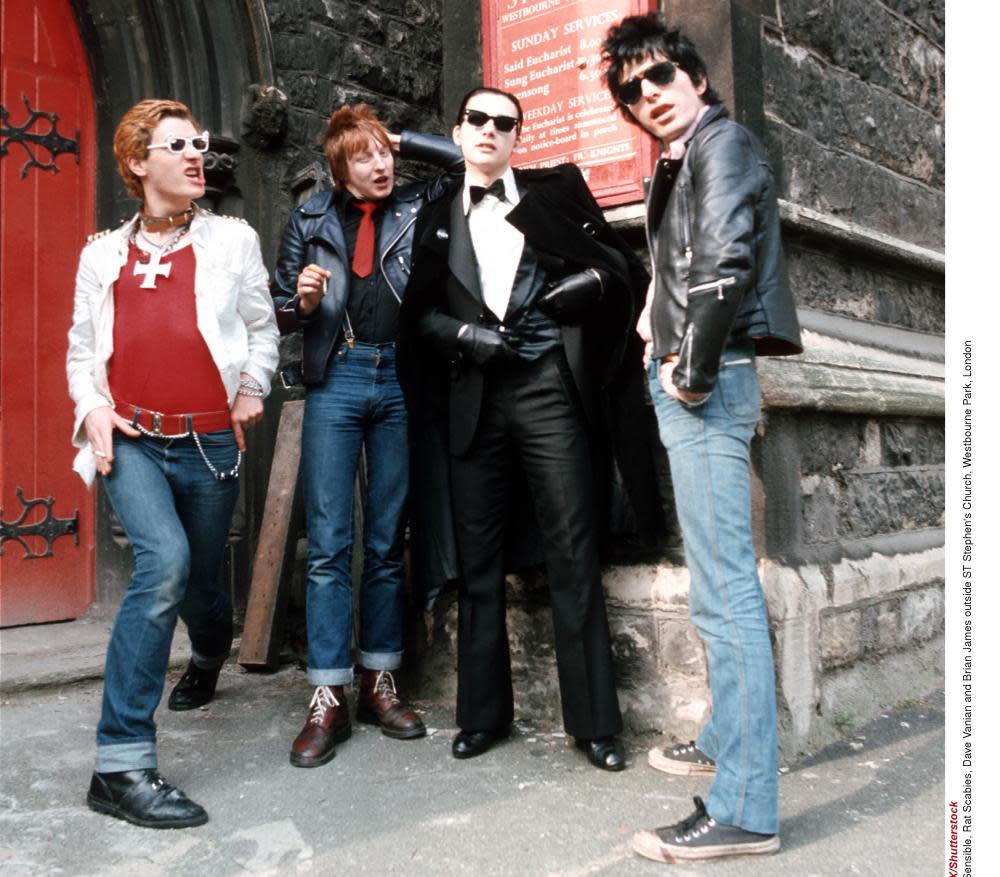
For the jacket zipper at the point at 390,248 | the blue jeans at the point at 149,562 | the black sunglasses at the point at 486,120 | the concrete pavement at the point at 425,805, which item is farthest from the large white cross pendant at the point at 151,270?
the concrete pavement at the point at 425,805

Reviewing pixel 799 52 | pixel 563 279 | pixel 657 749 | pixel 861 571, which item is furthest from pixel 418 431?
pixel 799 52

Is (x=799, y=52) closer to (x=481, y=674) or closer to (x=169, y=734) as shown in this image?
(x=481, y=674)

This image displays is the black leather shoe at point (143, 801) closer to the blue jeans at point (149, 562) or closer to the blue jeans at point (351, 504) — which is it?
the blue jeans at point (149, 562)

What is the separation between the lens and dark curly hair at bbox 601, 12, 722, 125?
286 centimetres

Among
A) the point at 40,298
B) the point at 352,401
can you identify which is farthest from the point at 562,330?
the point at 40,298

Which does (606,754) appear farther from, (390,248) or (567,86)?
(567,86)

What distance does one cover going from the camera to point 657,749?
3367mm

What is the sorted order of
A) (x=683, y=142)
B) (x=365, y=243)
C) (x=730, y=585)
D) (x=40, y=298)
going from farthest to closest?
(x=40, y=298) → (x=365, y=243) → (x=683, y=142) → (x=730, y=585)

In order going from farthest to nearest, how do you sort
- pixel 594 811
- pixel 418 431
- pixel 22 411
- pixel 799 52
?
pixel 22 411, pixel 799 52, pixel 418 431, pixel 594 811

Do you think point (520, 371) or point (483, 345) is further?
point (520, 371)

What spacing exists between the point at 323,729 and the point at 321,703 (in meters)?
0.10

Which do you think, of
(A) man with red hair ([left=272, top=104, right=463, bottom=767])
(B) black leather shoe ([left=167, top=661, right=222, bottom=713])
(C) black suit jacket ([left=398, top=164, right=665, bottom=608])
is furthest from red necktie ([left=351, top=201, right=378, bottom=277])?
(B) black leather shoe ([left=167, top=661, right=222, bottom=713])

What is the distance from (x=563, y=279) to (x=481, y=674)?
132cm

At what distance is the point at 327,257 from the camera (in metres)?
3.76
